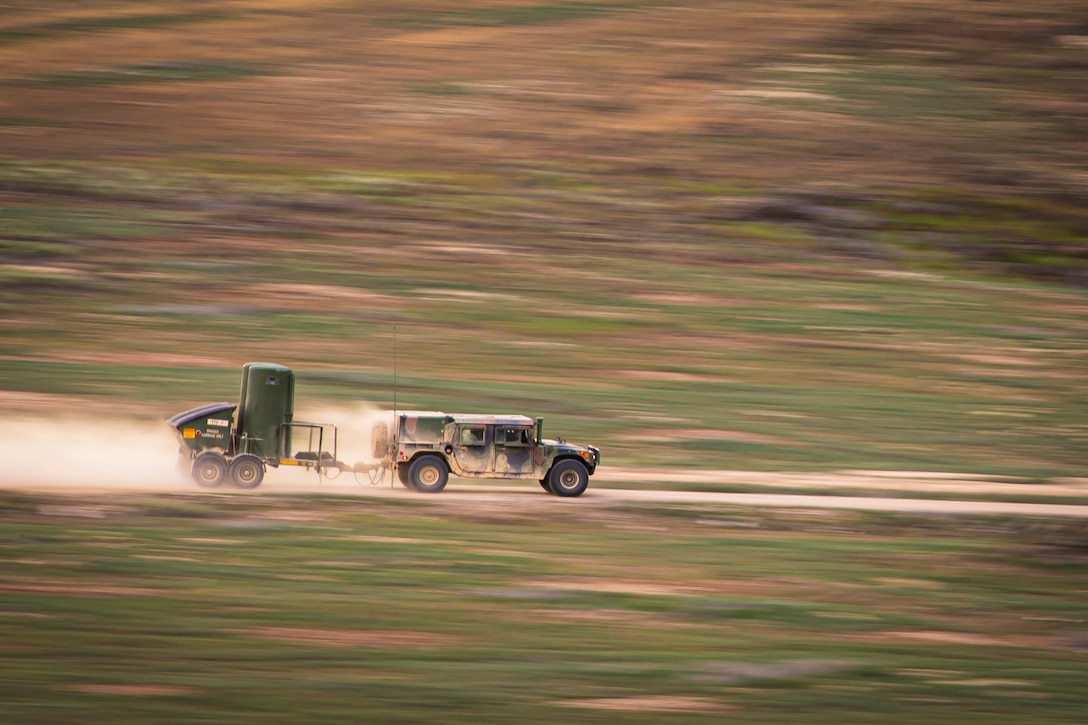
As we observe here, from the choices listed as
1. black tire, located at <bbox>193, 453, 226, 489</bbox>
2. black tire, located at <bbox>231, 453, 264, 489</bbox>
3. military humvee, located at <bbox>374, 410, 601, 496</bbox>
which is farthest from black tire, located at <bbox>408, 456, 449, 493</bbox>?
black tire, located at <bbox>193, 453, 226, 489</bbox>

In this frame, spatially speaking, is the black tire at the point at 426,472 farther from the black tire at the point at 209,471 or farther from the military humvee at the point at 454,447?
the black tire at the point at 209,471

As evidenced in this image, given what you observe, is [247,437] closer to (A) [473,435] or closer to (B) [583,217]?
(A) [473,435]

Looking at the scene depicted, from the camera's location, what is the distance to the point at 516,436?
2214cm

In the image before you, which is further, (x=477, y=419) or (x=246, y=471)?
(x=477, y=419)

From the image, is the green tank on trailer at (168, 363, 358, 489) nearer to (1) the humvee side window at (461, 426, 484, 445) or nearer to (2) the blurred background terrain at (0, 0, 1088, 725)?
(2) the blurred background terrain at (0, 0, 1088, 725)

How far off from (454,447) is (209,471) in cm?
382

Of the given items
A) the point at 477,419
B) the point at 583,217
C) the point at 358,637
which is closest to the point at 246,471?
the point at 477,419

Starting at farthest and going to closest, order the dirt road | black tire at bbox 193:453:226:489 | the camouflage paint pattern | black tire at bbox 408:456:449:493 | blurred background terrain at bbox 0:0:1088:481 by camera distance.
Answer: blurred background terrain at bbox 0:0:1088:481, black tire at bbox 408:456:449:493, the camouflage paint pattern, the dirt road, black tire at bbox 193:453:226:489

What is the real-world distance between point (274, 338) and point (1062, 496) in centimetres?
1871

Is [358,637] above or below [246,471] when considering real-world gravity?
below

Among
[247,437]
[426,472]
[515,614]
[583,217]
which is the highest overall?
[583,217]

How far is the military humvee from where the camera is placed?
862 inches

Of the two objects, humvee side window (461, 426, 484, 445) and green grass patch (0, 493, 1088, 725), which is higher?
humvee side window (461, 426, 484, 445)

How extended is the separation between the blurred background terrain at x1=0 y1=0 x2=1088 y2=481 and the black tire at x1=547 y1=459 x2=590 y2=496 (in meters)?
4.37
